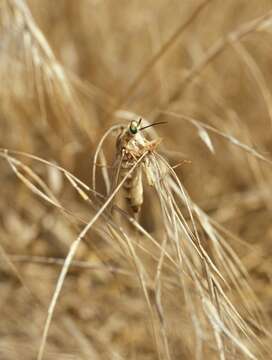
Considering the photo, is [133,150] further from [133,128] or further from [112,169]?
[112,169]

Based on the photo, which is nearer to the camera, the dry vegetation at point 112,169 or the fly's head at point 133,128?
the fly's head at point 133,128

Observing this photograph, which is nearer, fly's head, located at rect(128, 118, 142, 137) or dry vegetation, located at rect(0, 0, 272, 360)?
fly's head, located at rect(128, 118, 142, 137)

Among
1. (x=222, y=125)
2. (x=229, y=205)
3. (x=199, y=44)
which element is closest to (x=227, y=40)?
(x=222, y=125)

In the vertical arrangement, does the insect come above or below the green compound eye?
below

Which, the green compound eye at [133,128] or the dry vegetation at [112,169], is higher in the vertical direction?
the dry vegetation at [112,169]

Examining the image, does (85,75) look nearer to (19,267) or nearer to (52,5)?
(52,5)

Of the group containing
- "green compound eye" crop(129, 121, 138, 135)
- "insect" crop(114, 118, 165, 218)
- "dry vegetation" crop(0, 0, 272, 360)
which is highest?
"dry vegetation" crop(0, 0, 272, 360)

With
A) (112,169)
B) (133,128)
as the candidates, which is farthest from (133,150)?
(112,169)

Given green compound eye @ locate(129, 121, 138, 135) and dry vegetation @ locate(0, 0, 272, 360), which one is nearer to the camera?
green compound eye @ locate(129, 121, 138, 135)

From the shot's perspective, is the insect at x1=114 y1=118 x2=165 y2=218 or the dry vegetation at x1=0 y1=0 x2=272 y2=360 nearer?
the insect at x1=114 y1=118 x2=165 y2=218
